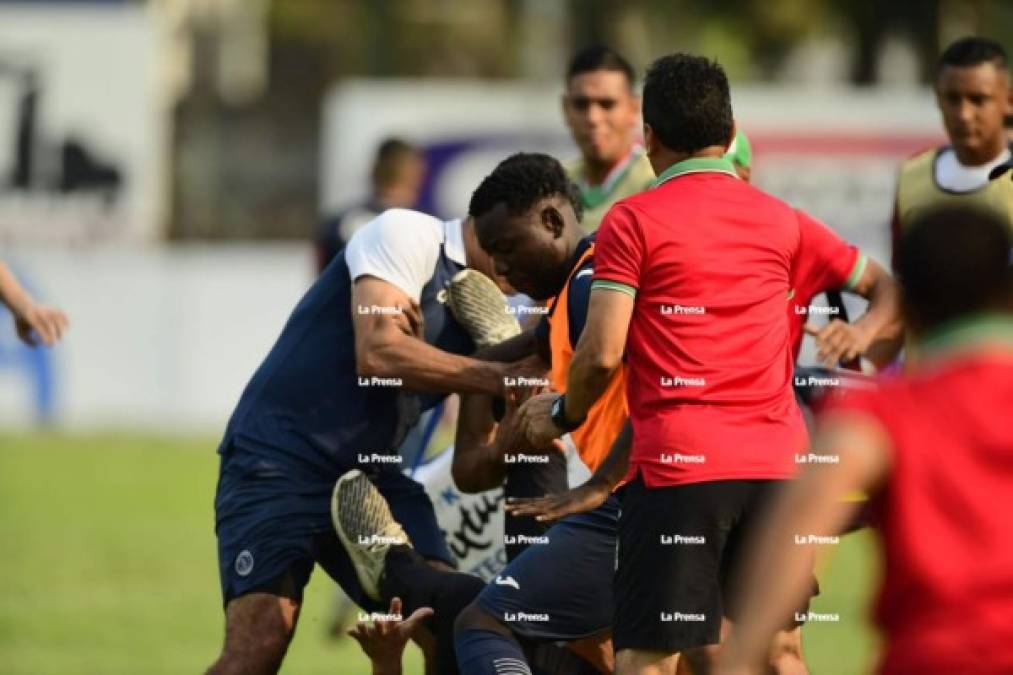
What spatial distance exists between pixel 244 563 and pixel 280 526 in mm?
182

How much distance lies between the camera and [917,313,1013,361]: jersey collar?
4.03m

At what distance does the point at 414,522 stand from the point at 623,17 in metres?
28.2

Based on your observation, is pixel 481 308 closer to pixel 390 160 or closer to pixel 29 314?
pixel 29 314

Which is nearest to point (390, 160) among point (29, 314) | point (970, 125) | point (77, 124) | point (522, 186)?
point (29, 314)

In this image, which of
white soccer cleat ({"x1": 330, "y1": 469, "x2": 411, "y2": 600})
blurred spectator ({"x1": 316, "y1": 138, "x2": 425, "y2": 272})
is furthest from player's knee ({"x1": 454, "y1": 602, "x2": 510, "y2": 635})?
blurred spectator ({"x1": 316, "y1": 138, "x2": 425, "y2": 272})

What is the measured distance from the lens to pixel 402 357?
6934mm

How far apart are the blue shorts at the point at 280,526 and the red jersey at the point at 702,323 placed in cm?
152

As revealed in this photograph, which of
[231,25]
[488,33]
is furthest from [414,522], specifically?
[231,25]

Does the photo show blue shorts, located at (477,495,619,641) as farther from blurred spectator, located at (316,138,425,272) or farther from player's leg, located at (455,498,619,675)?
blurred spectator, located at (316,138,425,272)

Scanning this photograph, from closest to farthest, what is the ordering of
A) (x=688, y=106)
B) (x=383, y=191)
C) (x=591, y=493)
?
1. (x=688, y=106)
2. (x=591, y=493)
3. (x=383, y=191)

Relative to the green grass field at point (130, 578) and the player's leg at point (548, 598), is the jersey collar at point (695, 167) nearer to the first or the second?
the player's leg at point (548, 598)

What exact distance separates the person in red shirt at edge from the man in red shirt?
Answer: 1.81 m

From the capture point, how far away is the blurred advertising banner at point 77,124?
93.9ft

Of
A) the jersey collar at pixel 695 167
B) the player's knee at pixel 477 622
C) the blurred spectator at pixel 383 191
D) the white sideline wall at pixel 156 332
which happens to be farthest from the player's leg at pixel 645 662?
the white sideline wall at pixel 156 332
